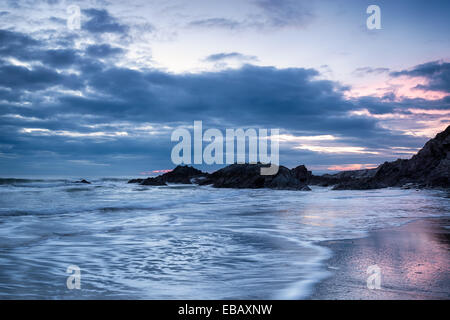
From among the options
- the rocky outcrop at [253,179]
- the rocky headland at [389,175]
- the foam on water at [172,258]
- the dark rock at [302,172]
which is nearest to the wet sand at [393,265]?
the foam on water at [172,258]

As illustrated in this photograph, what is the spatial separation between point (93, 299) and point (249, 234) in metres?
4.01

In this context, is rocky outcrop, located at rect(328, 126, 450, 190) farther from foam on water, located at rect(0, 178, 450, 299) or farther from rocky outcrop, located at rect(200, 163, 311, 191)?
foam on water, located at rect(0, 178, 450, 299)

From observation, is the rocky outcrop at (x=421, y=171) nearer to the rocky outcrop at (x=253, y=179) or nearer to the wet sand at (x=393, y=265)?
the rocky outcrop at (x=253, y=179)

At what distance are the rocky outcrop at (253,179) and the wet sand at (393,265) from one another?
23.3 metres

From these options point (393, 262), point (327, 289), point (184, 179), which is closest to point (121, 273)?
point (327, 289)

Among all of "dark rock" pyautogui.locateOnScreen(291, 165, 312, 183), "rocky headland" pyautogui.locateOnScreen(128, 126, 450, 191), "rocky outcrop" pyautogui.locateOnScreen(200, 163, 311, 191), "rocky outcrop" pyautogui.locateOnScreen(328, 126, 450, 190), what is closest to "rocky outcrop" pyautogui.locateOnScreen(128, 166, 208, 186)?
"rocky headland" pyautogui.locateOnScreen(128, 126, 450, 191)

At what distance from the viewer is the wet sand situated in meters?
2.87

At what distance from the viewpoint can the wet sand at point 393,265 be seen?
2.87 metres

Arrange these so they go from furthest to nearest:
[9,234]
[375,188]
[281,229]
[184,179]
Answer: [184,179]
[375,188]
[281,229]
[9,234]

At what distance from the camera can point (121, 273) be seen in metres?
3.87

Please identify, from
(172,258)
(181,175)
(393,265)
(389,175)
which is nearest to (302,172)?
(389,175)

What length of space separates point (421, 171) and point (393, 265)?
31.3 m

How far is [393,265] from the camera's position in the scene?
3.82 metres
